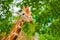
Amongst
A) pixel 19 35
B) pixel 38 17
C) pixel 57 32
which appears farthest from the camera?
pixel 38 17

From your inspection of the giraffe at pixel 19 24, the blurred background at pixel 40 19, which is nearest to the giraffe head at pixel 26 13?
the giraffe at pixel 19 24

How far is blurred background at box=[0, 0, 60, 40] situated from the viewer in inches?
313

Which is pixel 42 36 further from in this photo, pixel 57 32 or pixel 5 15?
pixel 5 15

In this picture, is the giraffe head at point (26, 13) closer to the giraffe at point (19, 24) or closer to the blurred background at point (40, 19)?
the giraffe at point (19, 24)

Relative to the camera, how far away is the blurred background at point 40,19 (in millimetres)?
7945

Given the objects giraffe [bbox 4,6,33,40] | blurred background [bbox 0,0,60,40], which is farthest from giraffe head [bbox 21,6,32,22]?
blurred background [bbox 0,0,60,40]

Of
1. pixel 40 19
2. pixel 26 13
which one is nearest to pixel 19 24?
pixel 26 13

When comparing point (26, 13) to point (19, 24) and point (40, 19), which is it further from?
point (40, 19)

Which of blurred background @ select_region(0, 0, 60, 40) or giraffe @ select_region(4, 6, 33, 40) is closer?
giraffe @ select_region(4, 6, 33, 40)

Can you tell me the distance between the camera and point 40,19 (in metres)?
8.21

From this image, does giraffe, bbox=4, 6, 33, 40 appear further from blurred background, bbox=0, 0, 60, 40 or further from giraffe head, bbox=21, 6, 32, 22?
blurred background, bbox=0, 0, 60, 40

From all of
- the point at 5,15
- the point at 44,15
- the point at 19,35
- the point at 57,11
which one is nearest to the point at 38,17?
the point at 44,15

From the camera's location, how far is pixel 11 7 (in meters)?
9.06

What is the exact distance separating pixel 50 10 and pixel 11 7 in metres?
1.93
